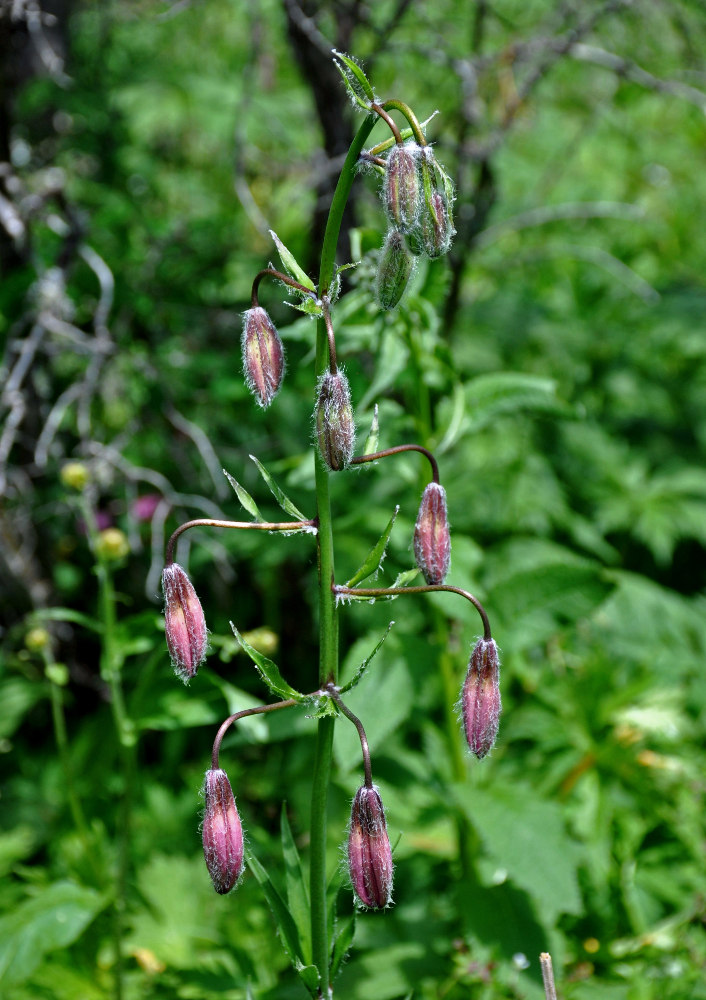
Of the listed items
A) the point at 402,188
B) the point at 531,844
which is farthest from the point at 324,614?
the point at 531,844

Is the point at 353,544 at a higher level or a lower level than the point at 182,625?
higher

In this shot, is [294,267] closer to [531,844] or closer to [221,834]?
[221,834]

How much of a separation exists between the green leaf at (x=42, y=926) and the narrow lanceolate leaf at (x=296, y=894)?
2.74 ft

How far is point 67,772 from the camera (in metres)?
2.42

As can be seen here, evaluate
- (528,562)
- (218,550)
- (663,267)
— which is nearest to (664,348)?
(663,267)

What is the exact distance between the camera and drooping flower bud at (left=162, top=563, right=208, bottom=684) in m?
1.46

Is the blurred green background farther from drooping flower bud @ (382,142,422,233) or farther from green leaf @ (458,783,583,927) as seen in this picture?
drooping flower bud @ (382,142,422,233)

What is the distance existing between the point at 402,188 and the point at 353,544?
173 cm

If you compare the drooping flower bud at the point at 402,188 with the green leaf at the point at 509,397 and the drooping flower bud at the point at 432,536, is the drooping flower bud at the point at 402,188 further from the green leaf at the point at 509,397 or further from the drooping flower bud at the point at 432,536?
the green leaf at the point at 509,397

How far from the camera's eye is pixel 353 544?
9.63 feet

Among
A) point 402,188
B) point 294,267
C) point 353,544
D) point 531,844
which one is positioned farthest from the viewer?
point 353,544

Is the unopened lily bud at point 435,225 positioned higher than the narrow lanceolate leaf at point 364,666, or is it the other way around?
the unopened lily bud at point 435,225

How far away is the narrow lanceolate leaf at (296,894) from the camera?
65.9 inches

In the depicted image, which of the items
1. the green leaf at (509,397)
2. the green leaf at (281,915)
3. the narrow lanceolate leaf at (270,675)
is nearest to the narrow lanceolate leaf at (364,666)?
the narrow lanceolate leaf at (270,675)
